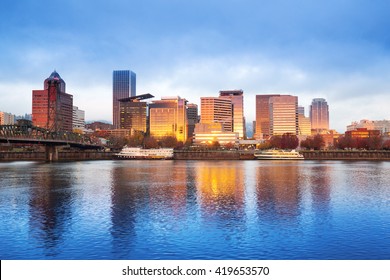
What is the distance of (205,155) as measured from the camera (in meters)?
176

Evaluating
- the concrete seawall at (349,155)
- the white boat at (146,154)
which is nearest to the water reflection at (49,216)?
the white boat at (146,154)

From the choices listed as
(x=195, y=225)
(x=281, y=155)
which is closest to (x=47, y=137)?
(x=281, y=155)

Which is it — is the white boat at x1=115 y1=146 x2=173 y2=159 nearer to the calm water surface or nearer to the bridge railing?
the bridge railing

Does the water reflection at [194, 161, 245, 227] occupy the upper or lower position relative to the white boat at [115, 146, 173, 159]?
lower

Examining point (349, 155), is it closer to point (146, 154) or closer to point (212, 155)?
point (212, 155)

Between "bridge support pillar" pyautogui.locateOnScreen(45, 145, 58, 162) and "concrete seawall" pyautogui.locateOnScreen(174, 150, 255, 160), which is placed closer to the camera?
"bridge support pillar" pyautogui.locateOnScreen(45, 145, 58, 162)

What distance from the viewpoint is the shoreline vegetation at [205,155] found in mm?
158250

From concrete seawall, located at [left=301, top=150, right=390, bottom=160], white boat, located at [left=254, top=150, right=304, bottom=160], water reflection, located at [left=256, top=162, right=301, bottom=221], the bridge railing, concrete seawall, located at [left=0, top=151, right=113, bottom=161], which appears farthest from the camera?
concrete seawall, located at [left=301, top=150, right=390, bottom=160]

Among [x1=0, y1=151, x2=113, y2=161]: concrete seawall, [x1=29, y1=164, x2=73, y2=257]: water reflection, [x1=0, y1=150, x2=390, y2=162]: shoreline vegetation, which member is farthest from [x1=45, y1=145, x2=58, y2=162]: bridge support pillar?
[x1=29, y1=164, x2=73, y2=257]: water reflection

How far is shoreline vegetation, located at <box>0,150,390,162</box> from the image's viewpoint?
158250mm

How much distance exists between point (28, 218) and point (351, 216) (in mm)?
23315

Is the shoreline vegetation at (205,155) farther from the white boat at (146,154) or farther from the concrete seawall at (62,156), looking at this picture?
the white boat at (146,154)
